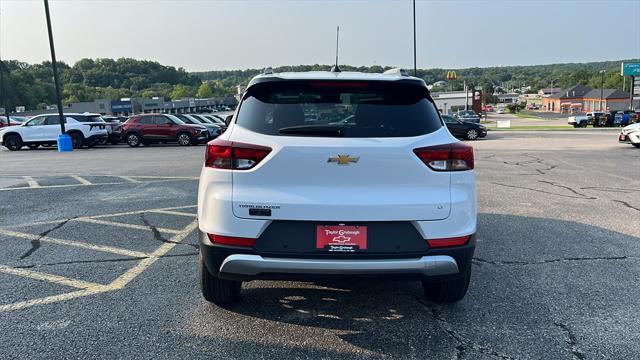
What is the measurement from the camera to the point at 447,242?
3.23m

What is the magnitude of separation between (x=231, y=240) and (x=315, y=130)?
2.99 ft

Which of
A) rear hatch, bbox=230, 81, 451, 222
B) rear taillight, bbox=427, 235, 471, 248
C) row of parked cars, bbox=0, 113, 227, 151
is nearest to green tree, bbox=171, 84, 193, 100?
row of parked cars, bbox=0, 113, 227, 151

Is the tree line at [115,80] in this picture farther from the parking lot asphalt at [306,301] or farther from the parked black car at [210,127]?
the parking lot asphalt at [306,301]

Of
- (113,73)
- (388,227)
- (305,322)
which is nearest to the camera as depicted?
(388,227)

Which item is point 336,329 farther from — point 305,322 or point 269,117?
point 269,117

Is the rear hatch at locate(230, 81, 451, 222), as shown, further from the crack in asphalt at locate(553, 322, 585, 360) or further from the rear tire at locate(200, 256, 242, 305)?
the crack in asphalt at locate(553, 322, 585, 360)

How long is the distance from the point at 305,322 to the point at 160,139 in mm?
21624

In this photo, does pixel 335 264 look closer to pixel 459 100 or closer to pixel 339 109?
pixel 339 109

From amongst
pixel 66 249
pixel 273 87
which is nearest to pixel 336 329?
pixel 273 87

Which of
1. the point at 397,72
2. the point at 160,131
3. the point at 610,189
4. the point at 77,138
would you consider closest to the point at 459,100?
the point at 160,131

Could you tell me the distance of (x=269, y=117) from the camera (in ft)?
11.1

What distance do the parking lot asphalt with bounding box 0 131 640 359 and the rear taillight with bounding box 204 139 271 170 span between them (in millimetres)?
1102

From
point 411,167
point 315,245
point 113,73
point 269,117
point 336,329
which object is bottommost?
point 336,329

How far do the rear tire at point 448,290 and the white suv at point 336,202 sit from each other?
50cm
